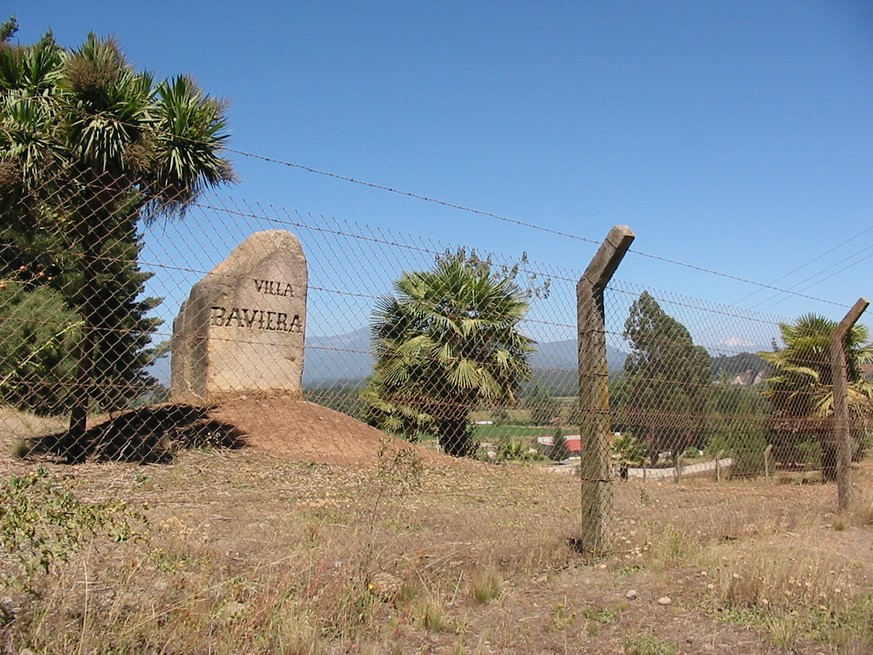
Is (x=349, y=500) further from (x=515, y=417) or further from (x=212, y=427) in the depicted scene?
(x=212, y=427)

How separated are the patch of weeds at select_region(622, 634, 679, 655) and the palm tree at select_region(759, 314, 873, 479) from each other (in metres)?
4.25

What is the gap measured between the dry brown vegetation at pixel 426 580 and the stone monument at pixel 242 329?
207 cm

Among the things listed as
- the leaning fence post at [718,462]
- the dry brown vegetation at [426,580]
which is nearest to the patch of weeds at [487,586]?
the dry brown vegetation at [426,580]

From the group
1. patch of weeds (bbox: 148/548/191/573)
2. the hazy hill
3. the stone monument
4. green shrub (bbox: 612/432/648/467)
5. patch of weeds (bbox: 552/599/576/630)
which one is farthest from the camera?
the stone monument

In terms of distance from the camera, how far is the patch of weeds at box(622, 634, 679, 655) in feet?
10.4

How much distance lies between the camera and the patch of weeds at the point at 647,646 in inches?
125

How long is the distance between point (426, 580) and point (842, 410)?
5.04 metres

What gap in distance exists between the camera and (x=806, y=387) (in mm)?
7930

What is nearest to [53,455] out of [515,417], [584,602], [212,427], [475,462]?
[212,427]

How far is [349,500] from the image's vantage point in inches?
239

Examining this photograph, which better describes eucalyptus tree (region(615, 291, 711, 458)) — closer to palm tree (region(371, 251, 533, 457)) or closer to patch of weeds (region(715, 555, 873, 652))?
palm tree (region(371, 251, 533, 457))

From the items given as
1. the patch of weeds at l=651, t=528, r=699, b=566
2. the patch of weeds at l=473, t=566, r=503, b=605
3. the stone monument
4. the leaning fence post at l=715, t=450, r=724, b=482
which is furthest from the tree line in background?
the stone monument

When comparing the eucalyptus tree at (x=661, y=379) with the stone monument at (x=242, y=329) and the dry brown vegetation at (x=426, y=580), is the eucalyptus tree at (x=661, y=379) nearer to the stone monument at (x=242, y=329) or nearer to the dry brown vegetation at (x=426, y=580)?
the dry brown vegetation at (x=426, y=580)

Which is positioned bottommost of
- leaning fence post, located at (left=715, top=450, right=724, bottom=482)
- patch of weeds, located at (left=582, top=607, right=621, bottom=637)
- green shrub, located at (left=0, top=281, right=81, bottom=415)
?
patch of weeds, located at (left=582, top=607, right=621, bottom=637)
